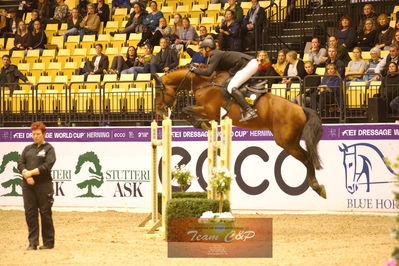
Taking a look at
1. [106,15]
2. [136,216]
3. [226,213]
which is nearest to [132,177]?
[136,216]

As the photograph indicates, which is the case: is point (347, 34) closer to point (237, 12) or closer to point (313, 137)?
point (237, 12)

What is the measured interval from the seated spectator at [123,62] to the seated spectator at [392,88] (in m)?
6.68

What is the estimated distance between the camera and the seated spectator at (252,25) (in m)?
18.0

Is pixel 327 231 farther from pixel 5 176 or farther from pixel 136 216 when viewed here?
pixel 5 176

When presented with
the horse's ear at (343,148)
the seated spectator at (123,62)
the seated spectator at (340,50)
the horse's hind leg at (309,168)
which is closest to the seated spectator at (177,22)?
the seated spectator at (123,62)

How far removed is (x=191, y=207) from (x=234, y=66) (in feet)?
9.10

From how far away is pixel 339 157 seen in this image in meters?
14.7

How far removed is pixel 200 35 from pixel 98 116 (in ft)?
11.1

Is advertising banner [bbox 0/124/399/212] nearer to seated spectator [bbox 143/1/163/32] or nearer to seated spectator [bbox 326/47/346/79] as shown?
seated spectator [bbox 326/47/346/79]

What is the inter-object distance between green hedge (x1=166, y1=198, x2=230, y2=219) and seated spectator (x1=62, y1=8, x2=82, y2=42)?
1121 cm

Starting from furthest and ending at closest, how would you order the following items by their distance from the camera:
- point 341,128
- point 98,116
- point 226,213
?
point 98,116 → point 341,128 → point 226,213

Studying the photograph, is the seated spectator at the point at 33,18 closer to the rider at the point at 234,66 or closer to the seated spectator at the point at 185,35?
the seated spectator at the point at 185,35

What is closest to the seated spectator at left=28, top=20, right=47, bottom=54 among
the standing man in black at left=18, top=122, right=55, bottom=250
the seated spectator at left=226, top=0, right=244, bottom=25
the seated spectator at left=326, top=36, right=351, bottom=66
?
the seated spectator at left=226, top=0, right=244, bottom=25

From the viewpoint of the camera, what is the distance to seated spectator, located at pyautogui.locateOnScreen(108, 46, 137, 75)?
60.4ft
